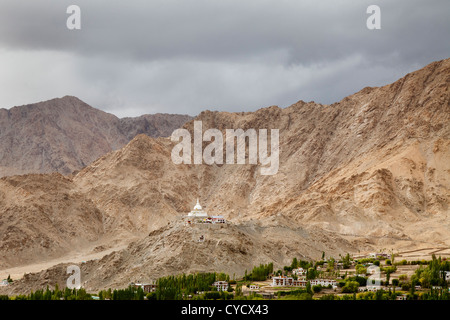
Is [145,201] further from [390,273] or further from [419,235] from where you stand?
[390,273]

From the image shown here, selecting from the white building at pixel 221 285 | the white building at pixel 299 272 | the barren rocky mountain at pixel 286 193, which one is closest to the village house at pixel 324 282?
the white building at pixel 299 272

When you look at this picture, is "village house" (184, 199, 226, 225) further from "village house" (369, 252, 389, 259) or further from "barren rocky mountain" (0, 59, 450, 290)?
"village house" (369, 252, 389, 259)

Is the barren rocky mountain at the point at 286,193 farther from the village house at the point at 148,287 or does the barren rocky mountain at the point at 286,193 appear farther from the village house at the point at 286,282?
the village house at the point at 286,282

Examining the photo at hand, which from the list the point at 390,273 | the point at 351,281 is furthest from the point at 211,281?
the point at 390,273

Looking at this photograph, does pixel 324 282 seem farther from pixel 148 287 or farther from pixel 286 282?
pixel 148 287

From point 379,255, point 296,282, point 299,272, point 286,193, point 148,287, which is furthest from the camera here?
point 286,193

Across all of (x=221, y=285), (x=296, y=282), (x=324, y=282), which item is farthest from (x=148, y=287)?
(x=324, y=282)

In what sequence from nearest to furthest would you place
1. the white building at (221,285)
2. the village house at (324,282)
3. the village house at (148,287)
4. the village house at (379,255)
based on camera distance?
the white building at (221,285) < the village house at (148,287) < the village house at (324,282) < the village house at (379,255)

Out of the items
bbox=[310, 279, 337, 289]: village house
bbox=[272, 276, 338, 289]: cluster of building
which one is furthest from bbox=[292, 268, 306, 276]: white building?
bbox=[310, 279, 337, 289]: village house
